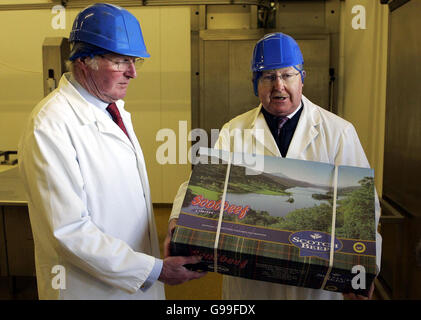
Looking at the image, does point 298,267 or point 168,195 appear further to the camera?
point 168,195

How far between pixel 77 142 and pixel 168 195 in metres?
3.13

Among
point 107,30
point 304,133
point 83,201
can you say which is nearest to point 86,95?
point 107,30

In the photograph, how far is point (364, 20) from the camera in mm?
2859

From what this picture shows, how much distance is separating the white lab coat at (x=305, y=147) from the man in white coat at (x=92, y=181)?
0.18 metres

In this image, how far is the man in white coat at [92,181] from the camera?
92 centimetres

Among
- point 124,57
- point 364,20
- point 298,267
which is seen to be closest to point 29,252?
point 124,57

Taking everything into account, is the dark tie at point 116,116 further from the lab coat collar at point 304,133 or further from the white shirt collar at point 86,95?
the lab coat collar at point 304,133

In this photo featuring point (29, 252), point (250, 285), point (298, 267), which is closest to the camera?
point (298, 267)

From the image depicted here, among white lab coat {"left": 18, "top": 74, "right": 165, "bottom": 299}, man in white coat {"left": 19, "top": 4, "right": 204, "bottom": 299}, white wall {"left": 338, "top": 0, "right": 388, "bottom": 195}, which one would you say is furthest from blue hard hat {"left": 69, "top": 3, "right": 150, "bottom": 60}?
white wall {"left": 338, "top": 0, "right": 388, "bottom": 195}

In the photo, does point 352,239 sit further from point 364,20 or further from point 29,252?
point 364,20

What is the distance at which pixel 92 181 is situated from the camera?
1.01 metres

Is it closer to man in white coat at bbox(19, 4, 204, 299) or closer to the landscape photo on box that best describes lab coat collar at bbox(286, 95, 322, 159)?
the landscape photo on box

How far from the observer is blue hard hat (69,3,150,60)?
3.34 ft

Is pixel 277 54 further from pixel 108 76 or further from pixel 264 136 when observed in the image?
pixel 108 76
